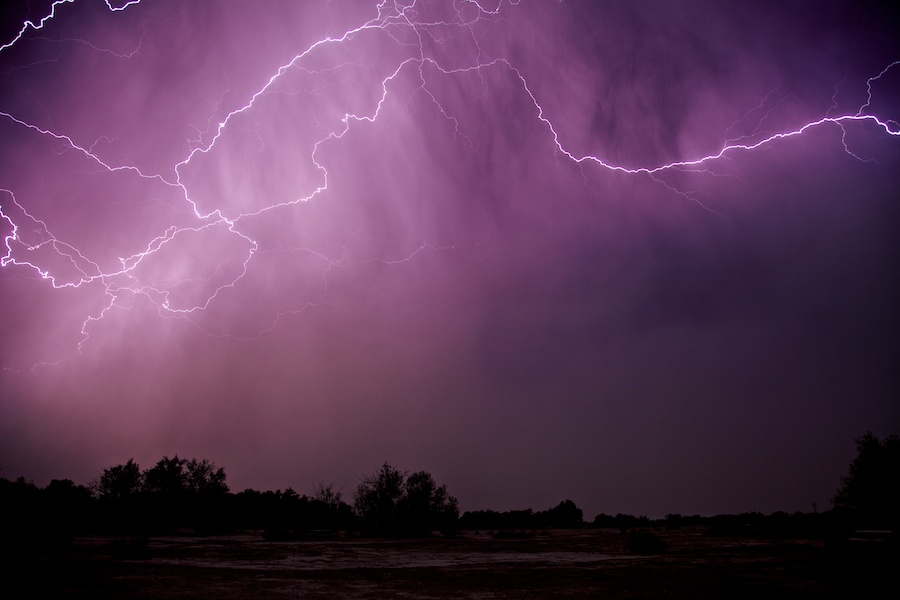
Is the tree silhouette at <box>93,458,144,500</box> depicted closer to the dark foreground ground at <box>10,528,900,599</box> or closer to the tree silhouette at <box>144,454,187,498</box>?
the tree silhouette at <box>144,454,187,498</box>

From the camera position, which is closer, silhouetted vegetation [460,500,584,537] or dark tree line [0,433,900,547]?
dark tree line [0,433,900,547]

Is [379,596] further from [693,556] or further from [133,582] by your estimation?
[693,556]

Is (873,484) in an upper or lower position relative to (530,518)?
upper

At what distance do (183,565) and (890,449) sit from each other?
41145 millimetres

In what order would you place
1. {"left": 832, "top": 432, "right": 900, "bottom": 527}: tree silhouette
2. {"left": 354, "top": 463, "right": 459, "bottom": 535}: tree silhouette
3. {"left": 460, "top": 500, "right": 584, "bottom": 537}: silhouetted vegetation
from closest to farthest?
{"left": 832, "top": 432, "right": 900, "bottom": 527}: tree silhouette, {"left": 354, "top": 463, "right": 459, "bottom": 535}: tree silhouette, {"left": 460, "top": 500, "right": 584, "bottom": 537}: silhouetted vegetation

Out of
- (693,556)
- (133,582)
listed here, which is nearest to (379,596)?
(133,582)

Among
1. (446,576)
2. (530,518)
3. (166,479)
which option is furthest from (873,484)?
(166,479)

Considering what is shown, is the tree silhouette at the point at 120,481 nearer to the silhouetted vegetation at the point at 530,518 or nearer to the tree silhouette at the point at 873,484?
the silhouetted vegetation at the point at 530,518

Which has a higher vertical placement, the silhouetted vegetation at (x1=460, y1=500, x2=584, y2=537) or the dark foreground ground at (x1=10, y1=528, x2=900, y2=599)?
the dark foreground ground at (x1=10, y1=528, x2=900, y2=599)

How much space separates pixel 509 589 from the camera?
13.1m

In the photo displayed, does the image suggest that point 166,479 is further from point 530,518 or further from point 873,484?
point 873,484

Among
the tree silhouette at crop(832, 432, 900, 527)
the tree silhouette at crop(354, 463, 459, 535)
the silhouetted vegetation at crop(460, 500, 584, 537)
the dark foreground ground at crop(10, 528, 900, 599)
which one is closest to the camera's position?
the dark foreground ground at crop(10, 528, 900, 599)

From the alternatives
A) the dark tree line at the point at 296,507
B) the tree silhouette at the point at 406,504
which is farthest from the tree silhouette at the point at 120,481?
the tree silhouette at the point at 406,504

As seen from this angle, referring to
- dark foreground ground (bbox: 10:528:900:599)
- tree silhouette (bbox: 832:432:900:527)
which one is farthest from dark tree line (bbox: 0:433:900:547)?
dark foreground ground (bbox: 10:528:900:599)
